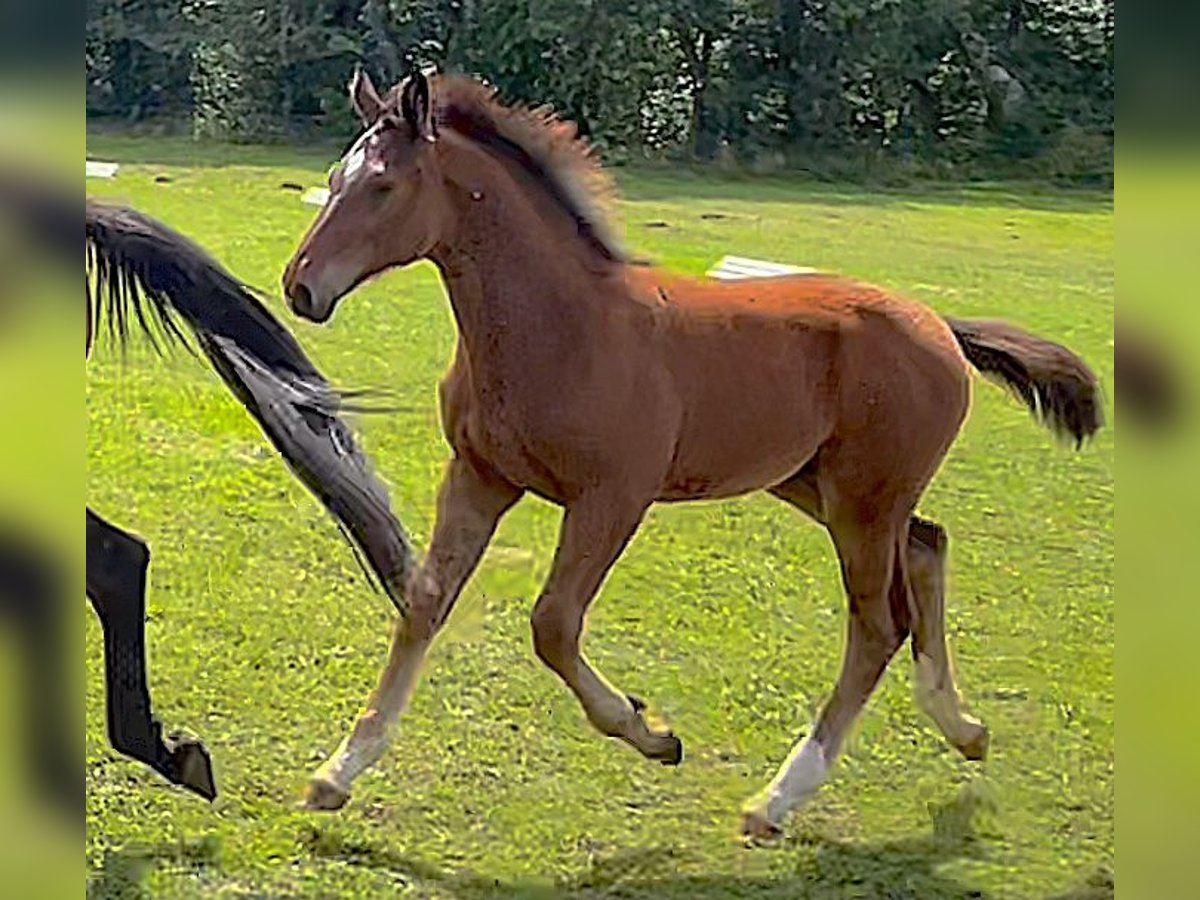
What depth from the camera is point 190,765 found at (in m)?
2.02

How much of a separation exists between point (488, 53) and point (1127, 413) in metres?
1.13

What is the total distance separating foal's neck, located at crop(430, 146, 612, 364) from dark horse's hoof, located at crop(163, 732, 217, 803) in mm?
627

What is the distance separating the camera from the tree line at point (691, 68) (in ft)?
6.44

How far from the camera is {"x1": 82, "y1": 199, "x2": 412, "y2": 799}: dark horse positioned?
1.90 metres

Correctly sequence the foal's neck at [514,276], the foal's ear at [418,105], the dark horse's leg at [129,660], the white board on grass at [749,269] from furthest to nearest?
the white board on grass at [749,269]
the dark horse's leg at [129,660]
the foal's neck at [514,276]
the foal's ear at [418,105]

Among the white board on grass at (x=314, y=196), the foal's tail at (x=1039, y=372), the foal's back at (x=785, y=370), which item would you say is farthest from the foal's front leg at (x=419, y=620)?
the foal's tail at (x=1039, y=372)

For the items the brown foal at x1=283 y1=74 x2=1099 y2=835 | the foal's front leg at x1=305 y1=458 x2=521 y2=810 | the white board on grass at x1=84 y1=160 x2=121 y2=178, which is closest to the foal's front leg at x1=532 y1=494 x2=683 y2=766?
the brown foal at x1=283 y1=74 x2=1099 y2=835

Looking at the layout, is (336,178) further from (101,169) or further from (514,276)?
(101,169)

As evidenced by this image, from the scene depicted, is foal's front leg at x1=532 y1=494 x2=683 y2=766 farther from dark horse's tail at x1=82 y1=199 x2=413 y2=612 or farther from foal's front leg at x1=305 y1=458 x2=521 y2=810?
dark horse's tail at x1=82 y1=199 x2=413 y2=612

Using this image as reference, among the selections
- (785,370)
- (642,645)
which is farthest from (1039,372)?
(642,645)

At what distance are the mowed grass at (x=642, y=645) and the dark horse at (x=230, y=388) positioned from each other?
7 cm

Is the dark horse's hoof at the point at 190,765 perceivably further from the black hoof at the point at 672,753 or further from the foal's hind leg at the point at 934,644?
the foal's hind leg at the point at 934,644

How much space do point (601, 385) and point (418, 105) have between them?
14.5 inches

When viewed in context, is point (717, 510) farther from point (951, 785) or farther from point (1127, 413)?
point (1127, 413)
